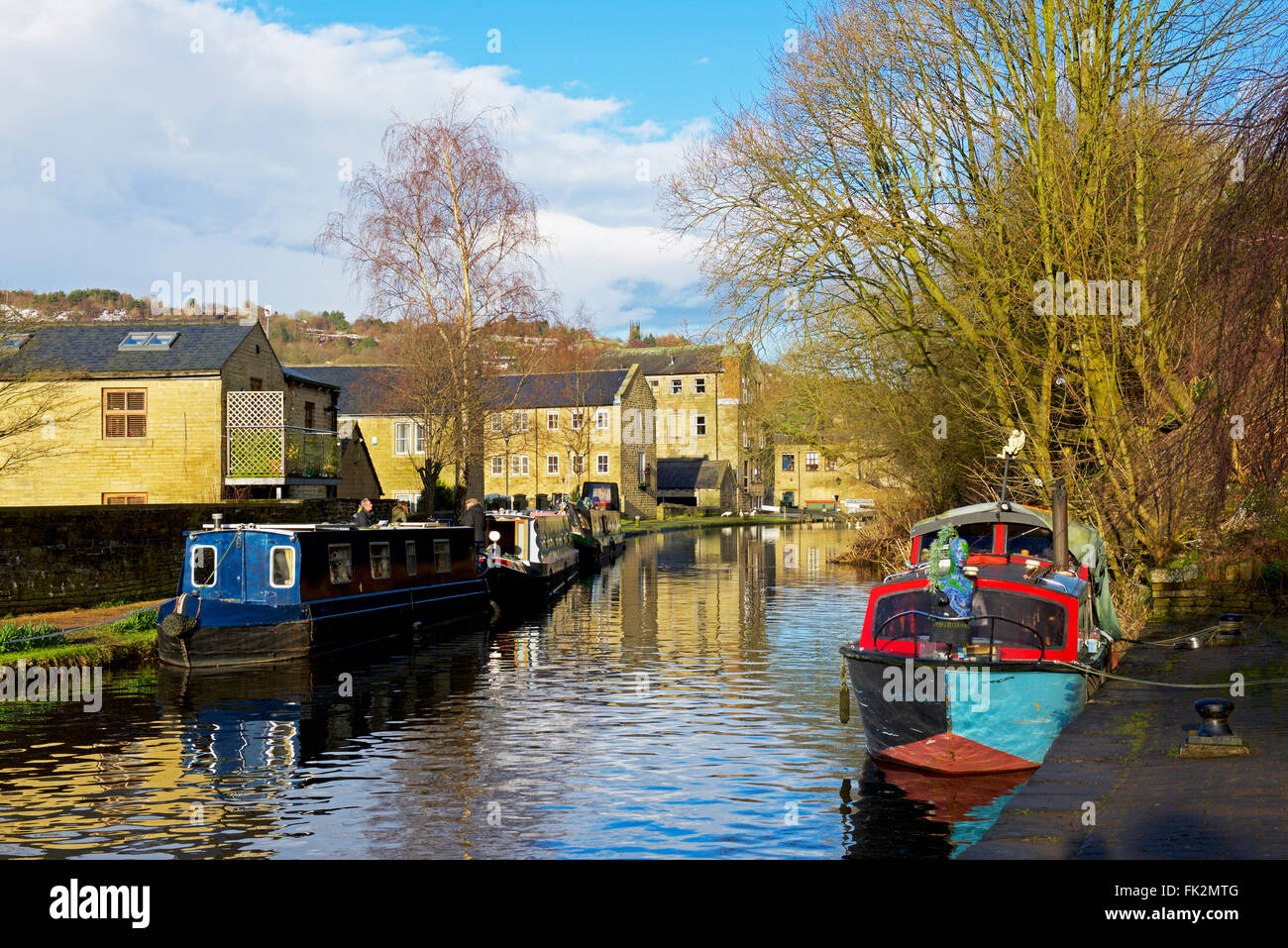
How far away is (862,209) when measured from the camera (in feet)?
84.8

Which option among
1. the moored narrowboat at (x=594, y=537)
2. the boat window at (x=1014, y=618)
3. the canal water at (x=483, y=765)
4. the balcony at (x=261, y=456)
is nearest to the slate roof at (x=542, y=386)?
the moored narrowboat at (x=594, y=537)

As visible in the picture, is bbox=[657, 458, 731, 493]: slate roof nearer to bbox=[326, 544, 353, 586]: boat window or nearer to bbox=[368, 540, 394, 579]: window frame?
bbox=[368, 540, 394, 579]: window frame

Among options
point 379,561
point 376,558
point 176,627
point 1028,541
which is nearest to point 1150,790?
point 1028,541

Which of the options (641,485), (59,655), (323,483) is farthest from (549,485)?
(59,655)

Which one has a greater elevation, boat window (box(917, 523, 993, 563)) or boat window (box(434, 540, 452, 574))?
boat window (box(917, 523, 993, 563))

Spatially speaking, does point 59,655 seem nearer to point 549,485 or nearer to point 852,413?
point 852,413

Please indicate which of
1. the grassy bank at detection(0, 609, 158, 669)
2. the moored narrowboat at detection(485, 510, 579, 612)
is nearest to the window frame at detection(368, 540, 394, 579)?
the grassy bank at detection(0, 609, 158, 669)

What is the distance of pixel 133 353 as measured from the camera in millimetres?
37000

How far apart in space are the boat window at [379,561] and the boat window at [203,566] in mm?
3896

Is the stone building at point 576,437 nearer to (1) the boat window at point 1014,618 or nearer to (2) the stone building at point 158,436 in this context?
(2) the stone building at point 158,436

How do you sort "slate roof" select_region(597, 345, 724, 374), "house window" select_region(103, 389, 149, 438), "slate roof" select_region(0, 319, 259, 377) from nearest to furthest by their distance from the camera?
"slate roof" select_region(0, 319, 259, 377)
"house window" select_region(103, 389, 149, 438)
"slate roof" select_region(597, 345, 724, 374)

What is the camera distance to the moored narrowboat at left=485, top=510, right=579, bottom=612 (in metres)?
33.6

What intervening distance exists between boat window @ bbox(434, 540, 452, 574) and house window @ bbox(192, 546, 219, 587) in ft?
23.4
